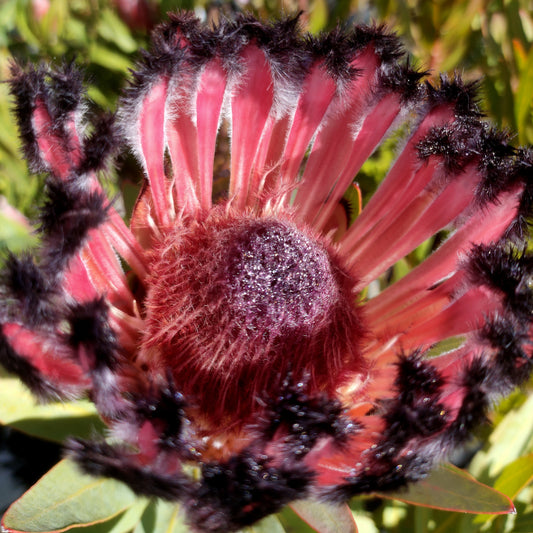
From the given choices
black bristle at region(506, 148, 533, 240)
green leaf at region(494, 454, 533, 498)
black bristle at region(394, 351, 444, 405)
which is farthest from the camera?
green leaf at region(494, 454, 533, 498)

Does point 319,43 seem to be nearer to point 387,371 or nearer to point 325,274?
point 325,274

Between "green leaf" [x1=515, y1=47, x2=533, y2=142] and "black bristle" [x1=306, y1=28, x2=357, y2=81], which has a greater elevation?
"green leaf" [x1=515, y1=47, x2=533, y2=142]

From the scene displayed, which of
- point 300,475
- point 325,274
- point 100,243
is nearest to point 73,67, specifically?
point 100,243

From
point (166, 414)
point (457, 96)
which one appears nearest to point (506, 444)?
point (457, 96)

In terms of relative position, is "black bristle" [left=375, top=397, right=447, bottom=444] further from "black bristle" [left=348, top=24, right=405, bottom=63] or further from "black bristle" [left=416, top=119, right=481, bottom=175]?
"black bristle" [left=348, top=24, right=405, bottom=63]

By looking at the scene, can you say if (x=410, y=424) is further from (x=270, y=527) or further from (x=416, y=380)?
(x=270, y=527)

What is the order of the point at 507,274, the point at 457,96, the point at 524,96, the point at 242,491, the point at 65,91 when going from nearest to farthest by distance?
the point at 242,491 < the point at 507,274 < the point at 65,91 < the point at 457,96 < the point at 524,96

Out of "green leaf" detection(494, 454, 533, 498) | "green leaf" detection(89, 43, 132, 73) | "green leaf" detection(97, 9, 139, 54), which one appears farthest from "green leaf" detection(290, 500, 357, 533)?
"green leaf" detection(97, 9, 139, 54)

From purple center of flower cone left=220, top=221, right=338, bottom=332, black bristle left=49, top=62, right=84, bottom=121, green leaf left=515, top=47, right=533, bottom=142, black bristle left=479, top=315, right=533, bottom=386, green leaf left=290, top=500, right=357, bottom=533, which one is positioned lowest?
green leaf left=290, top=500, right=357, bottom=533
